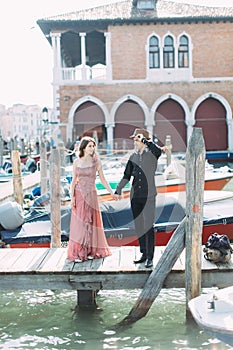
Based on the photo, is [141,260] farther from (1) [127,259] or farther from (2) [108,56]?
(2) [108,56]

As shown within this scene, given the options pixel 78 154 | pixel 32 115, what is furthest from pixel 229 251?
pixel 32 115

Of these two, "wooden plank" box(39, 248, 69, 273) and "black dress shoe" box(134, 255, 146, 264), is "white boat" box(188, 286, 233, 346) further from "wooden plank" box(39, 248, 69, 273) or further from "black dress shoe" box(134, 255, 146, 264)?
"wooden plank" box(39, 248, 69, 273)

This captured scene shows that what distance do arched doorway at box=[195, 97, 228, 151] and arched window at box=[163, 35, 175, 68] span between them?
94.4 inches

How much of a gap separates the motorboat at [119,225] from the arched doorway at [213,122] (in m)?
15.8

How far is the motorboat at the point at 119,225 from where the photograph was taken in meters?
7.96

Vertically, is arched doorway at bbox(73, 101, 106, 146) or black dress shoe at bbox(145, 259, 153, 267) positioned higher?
arched doorway at bbox(73, 101, 106, 146)

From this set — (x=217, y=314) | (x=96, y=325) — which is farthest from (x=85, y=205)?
(x=217, y=314)

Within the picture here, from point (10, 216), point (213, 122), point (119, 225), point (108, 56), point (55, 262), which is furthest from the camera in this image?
point (213, 122)

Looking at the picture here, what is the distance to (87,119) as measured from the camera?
2544 centimetres

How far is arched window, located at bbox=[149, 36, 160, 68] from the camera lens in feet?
79.9

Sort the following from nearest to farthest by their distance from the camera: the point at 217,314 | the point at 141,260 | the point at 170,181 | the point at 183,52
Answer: the point at 217,314 → the point at 141,260 → the point at 170,181 → the point at 183,52

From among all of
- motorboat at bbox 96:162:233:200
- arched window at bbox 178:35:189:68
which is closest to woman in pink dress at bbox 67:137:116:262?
motorboat at bbox 96:162:233:200

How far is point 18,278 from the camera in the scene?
18.0ft

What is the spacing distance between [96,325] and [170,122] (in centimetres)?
1979
